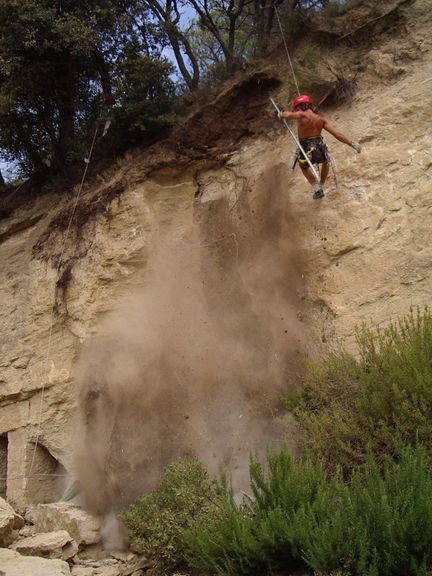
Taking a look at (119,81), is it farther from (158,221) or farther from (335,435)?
(335,435)

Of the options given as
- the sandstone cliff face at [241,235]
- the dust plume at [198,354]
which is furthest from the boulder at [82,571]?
the sandstone cliff face at [241,235]

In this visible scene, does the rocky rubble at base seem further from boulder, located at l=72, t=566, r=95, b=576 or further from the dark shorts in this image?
the dark shorts

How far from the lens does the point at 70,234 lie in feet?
39.2

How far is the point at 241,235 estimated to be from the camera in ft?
33.0

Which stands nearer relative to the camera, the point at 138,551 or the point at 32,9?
the point at 138,551

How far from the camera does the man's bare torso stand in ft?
28.6

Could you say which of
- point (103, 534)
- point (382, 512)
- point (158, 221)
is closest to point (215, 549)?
point (382, 512)

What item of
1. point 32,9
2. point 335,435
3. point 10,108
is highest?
point 32,9

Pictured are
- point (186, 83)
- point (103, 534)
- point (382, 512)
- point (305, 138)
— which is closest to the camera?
point (382, 512)

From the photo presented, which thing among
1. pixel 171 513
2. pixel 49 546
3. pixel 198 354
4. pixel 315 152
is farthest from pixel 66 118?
pixel 171 513

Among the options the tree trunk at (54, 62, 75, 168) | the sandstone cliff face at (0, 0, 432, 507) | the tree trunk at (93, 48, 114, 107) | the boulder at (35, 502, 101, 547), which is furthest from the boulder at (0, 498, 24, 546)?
the tree trunk at (93, 48, 114, 107)

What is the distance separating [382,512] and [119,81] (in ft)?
34.9

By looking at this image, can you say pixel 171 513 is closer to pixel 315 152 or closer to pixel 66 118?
pixel 315 152

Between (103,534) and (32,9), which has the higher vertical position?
(32,9)
